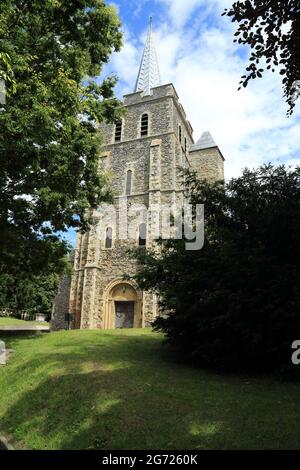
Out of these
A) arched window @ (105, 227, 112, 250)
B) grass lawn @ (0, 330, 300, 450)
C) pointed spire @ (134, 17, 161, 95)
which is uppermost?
pointed spire @ (134, 17, 161, 95)

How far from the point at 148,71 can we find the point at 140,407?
36.9 meters

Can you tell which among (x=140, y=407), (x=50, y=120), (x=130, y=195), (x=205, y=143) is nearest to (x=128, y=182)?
(x=130, y=195)

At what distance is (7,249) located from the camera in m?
12.5

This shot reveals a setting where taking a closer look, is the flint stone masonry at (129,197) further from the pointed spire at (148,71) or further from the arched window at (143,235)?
the pointed spire at (148,71)

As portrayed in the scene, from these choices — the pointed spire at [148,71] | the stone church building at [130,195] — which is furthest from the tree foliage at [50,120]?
the pointed spire at [148,71]

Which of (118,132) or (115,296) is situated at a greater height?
(118,132)

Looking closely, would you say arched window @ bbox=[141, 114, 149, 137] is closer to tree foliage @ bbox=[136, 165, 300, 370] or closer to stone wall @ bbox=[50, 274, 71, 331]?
stone wall @ bbox=[50, 274, 71, 331]

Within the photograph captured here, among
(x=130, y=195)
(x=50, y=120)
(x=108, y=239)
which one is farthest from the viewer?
(x=130, y=195)

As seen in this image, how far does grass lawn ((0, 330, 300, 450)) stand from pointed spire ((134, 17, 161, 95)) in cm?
3059

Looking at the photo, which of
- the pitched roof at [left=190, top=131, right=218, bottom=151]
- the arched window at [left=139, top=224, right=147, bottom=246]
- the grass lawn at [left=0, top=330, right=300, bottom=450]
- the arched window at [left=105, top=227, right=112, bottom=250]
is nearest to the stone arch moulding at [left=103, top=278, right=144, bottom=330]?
the arched window at [left=105, top=227, right=112, bottom=250]

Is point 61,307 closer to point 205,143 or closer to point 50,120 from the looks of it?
point 205,143

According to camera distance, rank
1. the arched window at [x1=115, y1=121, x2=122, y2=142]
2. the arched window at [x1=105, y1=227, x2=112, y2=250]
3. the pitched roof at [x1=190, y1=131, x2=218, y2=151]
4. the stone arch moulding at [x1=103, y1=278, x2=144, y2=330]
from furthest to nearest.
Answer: the pitched roof at [x1=190, y1=131, x2=218, y2=151]
the arched window at [x1=115, y1=121, x2=122, y2=142]
the arched window at [x1=105, y1=227, x2=112, y2=250]
the stone arch moulding at [x1=103, y1=278, x2=144, y2=330]

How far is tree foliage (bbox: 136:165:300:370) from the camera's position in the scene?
716cm

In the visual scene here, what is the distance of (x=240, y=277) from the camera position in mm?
7809
